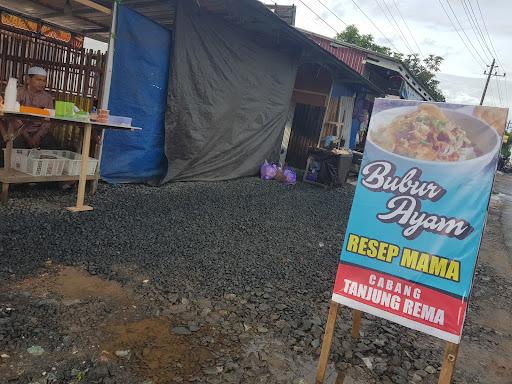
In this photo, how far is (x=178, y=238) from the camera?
475cm

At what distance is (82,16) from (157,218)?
14.5 feet

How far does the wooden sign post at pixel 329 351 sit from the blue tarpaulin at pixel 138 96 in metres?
4.78

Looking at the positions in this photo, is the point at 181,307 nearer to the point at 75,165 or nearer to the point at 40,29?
the point at 75,165

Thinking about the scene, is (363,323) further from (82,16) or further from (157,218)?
(82,16)

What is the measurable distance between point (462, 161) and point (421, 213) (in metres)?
0.36

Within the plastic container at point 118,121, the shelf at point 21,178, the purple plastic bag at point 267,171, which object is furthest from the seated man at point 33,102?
the purple plastic bag at point 267,171

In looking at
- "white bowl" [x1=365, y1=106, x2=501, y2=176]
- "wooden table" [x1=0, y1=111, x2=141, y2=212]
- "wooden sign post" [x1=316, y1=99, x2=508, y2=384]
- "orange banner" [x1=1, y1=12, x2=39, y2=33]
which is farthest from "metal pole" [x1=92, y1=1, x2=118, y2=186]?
"white bowl" [x1=365, y1=106, x2=501, y2=176]

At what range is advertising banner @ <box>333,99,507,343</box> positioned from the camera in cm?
222

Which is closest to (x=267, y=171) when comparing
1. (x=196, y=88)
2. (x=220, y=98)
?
(x=220, y=98)

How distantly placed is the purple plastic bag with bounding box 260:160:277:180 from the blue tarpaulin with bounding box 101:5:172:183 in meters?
3.31

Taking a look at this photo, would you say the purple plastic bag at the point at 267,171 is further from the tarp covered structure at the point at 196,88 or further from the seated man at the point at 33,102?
the seated man at the point at 33,102

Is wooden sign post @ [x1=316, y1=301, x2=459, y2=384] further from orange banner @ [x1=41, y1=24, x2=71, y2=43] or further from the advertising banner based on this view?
orange banner @ [x1=41, y1=24, x2=71, y2=43]

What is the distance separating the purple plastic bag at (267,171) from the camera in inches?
396

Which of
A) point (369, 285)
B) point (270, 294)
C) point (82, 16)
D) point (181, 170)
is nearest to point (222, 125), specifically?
point (181, 170)
